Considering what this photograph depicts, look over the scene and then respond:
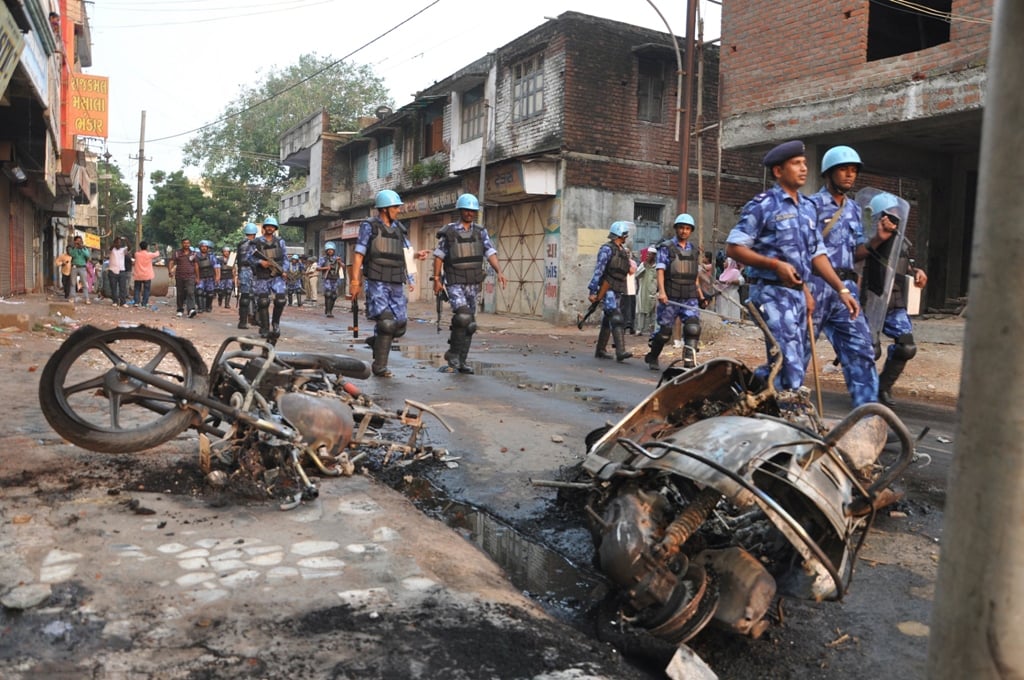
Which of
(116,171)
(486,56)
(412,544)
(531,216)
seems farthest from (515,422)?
(116,171)

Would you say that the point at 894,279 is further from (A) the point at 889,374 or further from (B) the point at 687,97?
(B) the point at 687,97

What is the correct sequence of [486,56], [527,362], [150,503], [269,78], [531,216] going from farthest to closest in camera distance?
1. [269,78]
2. [486,56]
3. [531,216]
4. [527,362]
5. [150,503]

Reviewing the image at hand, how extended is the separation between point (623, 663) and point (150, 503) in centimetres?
225

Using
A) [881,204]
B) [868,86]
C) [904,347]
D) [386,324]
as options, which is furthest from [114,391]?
[868,86]

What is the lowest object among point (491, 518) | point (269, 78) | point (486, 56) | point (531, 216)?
point (491, 518)

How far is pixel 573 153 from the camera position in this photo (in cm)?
2000

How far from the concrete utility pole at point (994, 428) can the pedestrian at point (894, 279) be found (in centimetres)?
486

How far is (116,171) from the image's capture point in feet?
223

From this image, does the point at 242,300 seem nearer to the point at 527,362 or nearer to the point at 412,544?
the point at 527,362

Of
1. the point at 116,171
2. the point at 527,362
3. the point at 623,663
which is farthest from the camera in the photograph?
the point at 116,171

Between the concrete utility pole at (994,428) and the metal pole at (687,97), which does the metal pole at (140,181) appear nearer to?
the metal pole at (687,97)

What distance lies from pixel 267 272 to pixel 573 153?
944 centimetres

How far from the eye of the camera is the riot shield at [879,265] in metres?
5.91

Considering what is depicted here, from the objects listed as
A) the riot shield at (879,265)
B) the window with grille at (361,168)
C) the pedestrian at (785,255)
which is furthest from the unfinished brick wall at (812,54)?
the window with grille at (361,168)
